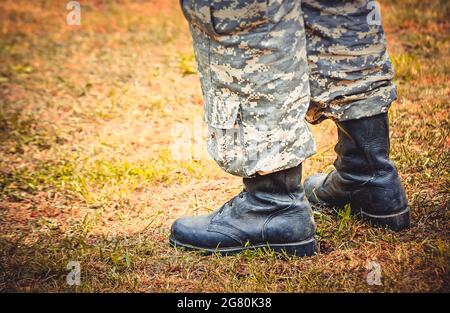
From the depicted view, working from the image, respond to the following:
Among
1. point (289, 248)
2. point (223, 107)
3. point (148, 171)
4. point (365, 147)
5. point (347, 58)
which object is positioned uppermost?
point (347, 58)

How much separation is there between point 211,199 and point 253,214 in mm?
447

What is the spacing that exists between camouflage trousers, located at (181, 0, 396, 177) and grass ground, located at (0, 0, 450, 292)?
357mm

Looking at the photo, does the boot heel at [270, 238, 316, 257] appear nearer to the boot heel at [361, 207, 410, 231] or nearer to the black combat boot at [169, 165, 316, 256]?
the black combat boot at [169, 165, 316, 256]

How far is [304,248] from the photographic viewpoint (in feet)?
5.27

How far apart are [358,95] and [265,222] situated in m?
0.47

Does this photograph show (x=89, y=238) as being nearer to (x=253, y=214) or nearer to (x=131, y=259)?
(x=131, y=259)

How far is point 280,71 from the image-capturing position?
1397 mm

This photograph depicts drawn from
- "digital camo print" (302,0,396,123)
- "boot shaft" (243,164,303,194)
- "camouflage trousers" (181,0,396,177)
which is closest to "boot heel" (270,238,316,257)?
"boot shaft" (243,164,303,194)

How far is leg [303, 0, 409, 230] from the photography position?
5.00ft

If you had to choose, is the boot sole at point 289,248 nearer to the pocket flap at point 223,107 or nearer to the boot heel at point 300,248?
the boot heel at point 300,248

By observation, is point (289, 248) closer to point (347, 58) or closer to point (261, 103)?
point (261, 103)

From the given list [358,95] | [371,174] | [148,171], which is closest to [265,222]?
[371,174]

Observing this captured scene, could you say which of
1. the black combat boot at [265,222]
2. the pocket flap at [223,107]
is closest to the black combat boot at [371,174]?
the black combat boot at [265,222]
